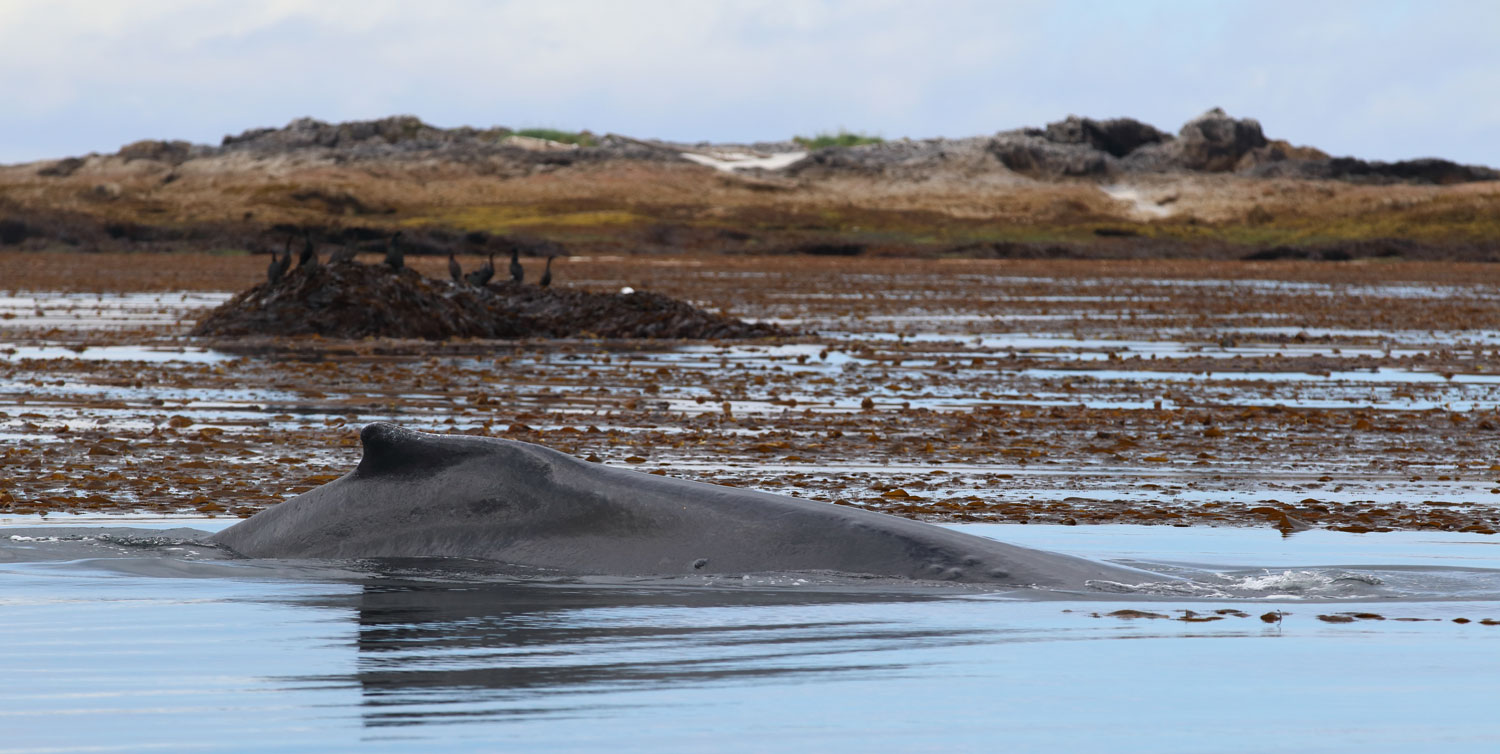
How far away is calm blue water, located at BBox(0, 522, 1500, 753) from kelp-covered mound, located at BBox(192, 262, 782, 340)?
1868cm

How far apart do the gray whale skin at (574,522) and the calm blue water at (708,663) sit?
91mm

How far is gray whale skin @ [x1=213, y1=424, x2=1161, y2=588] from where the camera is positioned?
6520 millimetres

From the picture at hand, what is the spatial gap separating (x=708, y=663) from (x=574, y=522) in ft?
3.63

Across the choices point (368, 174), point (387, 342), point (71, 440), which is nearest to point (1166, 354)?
point (387, 342)

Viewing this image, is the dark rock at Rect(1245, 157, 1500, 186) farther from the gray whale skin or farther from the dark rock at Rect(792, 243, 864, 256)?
the gray whale skin

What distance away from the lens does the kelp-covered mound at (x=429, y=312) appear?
26172 millimetres

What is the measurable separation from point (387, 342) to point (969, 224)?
84.0m

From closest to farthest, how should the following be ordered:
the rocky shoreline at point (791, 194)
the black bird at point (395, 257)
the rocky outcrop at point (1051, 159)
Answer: the black bird at point (395, 257)
the rocky shoreline at point (791, 194)
the rocky outcrop at point (1051, 159)

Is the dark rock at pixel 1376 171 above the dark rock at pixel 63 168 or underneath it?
above

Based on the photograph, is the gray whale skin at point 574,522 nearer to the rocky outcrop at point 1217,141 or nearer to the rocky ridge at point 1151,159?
the rocky ridge at point 1151,159

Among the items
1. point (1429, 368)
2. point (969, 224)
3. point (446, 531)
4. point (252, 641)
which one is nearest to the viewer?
point (252, 641)

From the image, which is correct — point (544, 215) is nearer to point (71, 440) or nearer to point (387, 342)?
point (387, 342)

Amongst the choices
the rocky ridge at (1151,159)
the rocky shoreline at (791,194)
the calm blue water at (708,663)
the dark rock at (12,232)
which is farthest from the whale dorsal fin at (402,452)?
the rocky ridge at (1151,159)

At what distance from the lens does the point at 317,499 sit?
271 inches
